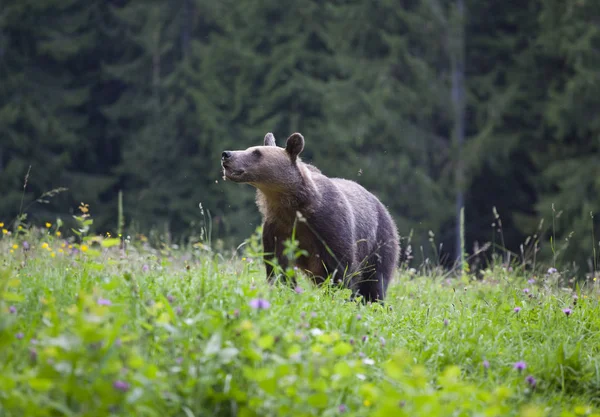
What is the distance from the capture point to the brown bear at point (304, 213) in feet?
20.5

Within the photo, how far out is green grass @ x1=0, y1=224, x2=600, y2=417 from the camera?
326cm

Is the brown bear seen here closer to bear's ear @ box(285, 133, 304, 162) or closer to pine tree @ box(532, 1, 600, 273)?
bear's ear @ box(285, 133, 304, 162)

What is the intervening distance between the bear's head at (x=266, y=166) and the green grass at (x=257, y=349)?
960mm

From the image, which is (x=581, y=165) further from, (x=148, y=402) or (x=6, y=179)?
(x=148, y=402)

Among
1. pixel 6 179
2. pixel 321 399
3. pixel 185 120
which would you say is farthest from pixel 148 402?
pixel 185 120

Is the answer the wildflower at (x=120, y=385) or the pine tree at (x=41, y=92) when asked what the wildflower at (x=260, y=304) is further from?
the pine tree at (x=41, y=92)

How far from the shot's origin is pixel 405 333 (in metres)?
5.07

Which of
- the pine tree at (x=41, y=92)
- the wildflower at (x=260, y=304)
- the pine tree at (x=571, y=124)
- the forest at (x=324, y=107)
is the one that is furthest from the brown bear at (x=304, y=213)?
the pine tree at (x=41, y=92)

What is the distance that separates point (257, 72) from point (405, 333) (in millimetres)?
20674

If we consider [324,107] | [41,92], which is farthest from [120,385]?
[41,92]

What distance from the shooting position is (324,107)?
23.6 m

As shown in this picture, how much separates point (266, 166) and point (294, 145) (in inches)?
12.9

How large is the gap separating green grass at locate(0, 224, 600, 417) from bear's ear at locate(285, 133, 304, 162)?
1.30 metres

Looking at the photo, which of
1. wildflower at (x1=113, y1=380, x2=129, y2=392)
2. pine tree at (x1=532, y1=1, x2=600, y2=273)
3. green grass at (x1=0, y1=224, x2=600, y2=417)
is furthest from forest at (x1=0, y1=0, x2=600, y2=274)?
wildflower at (x1=113, y1=380, x2=129, y2=392)
